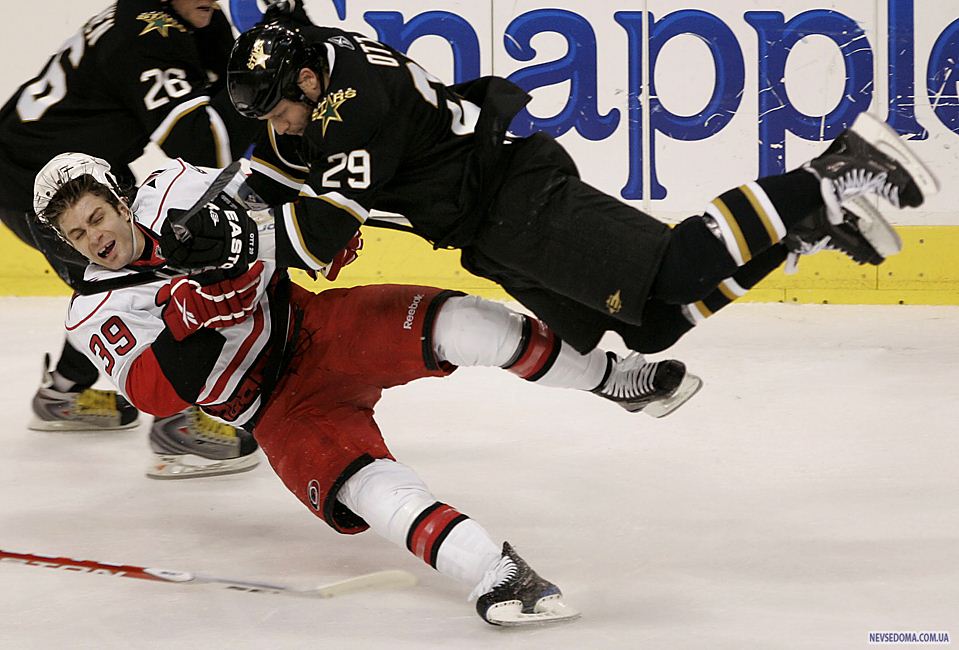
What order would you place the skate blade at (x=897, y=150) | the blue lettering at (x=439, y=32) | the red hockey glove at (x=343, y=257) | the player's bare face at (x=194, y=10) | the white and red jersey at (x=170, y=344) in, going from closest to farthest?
the skate blade at (x=897, y=150) < the white and red jersey at (x=170, y=344) < the red hockey glove at (x=343, y=257) < the player's bare face at (x=194, y=10) < the blue lettering at (x=439, y=32)

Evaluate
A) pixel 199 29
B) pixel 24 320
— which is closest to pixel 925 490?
pixel 199 29

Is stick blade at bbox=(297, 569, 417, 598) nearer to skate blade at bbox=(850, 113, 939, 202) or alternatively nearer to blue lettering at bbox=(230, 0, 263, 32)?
skate blade at bbox=(850, 113, 939, 202)

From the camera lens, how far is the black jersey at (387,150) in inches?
84.5

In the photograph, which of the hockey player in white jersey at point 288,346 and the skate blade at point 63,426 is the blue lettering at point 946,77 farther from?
the skate blade at point 63,426

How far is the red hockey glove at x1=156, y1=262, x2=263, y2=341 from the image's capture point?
222 cm

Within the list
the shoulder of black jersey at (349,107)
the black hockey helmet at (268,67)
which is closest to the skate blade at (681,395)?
the shoulder of black jersey at (349,107)

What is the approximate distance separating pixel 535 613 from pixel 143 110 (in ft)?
5.26

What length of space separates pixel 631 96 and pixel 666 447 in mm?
1989

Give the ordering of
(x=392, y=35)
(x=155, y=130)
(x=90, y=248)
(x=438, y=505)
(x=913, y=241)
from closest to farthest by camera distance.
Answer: (x=438, y=505), (x=90, y=248), (x=155, y=130), (x=913, y=241), (x=392, y=35)

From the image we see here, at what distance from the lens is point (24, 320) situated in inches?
177

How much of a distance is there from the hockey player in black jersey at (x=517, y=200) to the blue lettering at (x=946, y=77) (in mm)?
2408

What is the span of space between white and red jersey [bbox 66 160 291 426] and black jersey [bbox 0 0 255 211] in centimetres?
44

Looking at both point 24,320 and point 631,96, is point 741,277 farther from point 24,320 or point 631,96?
point 24,320

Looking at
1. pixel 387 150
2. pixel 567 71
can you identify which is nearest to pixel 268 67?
pixel 387 150
